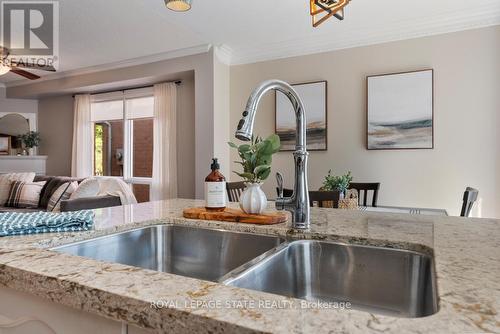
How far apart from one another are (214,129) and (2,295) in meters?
3.31

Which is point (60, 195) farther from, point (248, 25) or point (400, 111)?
point (400, 111)

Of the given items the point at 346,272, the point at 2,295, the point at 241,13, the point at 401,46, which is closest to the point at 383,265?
the point at 346,272

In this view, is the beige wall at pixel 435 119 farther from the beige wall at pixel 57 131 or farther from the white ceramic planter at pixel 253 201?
the beige wall at pixel 57 131

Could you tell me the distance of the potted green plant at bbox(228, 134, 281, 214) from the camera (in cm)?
112

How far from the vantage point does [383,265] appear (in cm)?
Result: 85

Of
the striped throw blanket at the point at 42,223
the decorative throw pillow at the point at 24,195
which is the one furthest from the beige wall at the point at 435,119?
the decorative throw pillow at the point at 24,195

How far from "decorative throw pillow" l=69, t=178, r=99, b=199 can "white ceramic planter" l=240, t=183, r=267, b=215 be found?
3008 millimetres

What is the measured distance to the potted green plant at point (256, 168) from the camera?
3.67 ft

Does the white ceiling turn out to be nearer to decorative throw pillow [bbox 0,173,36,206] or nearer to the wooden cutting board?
decorative throw pillow [bbox 0,173,36,206]

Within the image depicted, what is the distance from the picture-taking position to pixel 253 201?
3.71 feet

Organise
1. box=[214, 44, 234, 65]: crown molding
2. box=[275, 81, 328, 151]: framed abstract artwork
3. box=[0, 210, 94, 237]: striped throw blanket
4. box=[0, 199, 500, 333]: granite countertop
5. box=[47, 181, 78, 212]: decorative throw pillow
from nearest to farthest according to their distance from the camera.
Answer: box=[0, 199, 500, 333]: granite countertop
box=[0, 210, 94, 237]: striped throw blanket
box=[275, 81, 328, 151]: framed abstract artwork
box=[47, 181, 78, 212]: decorative throw pillow
box=[214, 44, 234, 65]: crown molding

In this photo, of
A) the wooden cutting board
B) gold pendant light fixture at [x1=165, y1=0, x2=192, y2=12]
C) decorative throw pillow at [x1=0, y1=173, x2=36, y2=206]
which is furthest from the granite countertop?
decorative throw pillow at [x1=0, y1=173, x2=36, y2=206]

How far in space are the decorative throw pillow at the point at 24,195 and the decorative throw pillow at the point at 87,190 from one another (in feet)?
3.02

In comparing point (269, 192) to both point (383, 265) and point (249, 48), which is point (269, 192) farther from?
point (383, 265)
